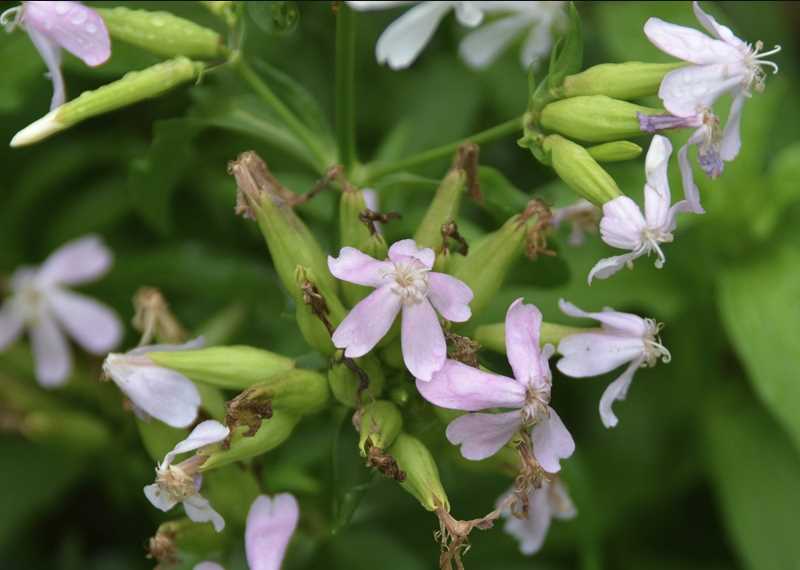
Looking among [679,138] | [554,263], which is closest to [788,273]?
[679,138]

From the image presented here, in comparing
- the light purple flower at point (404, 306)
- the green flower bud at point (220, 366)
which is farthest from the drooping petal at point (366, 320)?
the green flower bud at point (220, 366)

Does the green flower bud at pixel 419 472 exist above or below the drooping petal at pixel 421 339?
below

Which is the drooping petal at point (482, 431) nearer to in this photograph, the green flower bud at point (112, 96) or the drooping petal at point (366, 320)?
the drooping petal at point (366, 320)

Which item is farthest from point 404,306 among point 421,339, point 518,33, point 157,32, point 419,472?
point 518,33

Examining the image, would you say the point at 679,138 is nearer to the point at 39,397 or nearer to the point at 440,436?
the point at 440,436

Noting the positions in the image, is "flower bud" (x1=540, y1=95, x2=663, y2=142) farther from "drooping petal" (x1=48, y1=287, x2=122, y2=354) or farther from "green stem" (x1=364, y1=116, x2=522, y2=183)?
"drooping petal" (x1=48, y1=287, x2=122, y2=354)

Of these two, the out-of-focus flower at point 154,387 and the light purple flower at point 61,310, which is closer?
the out-of-focus flower at point 154,387
